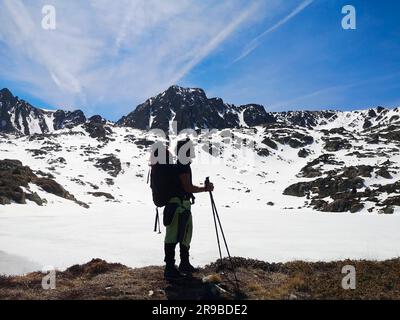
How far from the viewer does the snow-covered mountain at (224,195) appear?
43.2 feet

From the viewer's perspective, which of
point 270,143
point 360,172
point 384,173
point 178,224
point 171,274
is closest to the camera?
point 171,274

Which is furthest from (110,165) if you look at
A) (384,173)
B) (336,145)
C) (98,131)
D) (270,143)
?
(336,145)

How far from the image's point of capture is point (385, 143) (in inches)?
5162

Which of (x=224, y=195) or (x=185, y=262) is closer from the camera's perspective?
(x=185, y=262)

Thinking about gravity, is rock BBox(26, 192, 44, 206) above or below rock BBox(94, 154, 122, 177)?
below

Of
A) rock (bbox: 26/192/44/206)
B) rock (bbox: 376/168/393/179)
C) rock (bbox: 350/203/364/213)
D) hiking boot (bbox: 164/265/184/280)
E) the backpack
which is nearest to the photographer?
hiking boot (bbox: 164/265/184/280)

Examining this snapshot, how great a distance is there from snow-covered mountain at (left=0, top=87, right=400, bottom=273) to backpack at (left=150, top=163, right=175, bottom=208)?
125 inches

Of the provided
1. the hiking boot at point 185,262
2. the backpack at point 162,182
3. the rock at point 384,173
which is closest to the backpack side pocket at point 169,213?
the backpack at point 162,182

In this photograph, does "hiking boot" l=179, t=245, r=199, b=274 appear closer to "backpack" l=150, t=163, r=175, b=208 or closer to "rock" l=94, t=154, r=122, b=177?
"backpack" l=150, t=163, r=175, b=208

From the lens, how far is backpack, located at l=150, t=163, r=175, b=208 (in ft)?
28.6

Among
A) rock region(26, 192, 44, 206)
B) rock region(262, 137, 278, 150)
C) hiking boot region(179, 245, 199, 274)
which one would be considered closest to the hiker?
hiking boot region(179, 245, 199, 274)

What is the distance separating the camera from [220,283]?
8.09m

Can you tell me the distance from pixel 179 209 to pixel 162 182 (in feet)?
2.38

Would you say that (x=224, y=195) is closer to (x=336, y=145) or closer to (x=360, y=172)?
(x=360, y=172)
